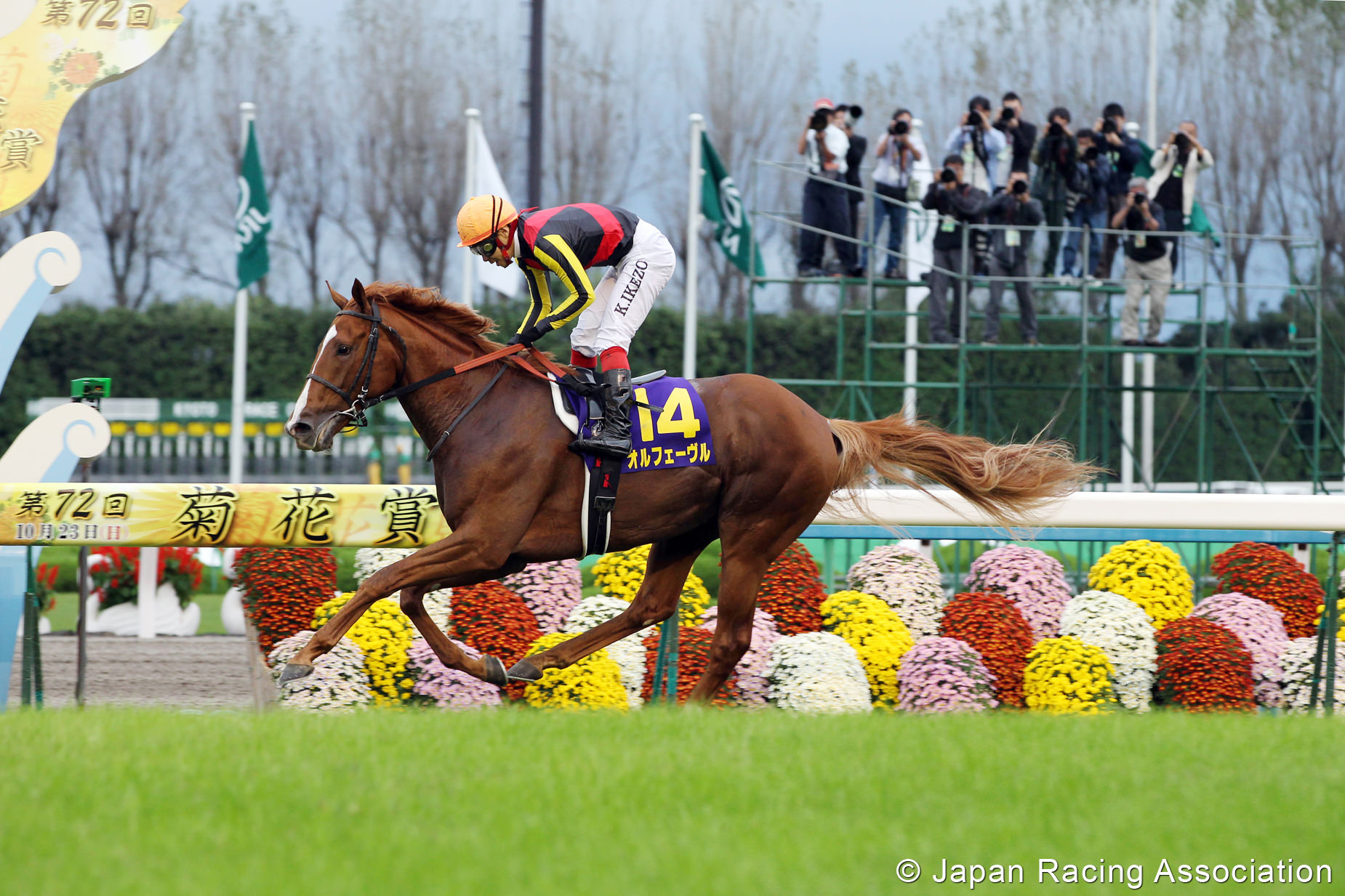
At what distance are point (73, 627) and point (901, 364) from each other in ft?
43.5

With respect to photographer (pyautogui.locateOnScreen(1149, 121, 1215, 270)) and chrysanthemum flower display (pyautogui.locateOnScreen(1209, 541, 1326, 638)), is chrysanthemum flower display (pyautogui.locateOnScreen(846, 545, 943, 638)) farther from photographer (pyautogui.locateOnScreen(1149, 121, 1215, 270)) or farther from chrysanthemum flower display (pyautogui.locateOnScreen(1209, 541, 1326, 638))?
photographer (pyautogui.locateOnScreen(1149, 121, 1215, 270))

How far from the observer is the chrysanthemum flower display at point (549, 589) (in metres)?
5.99

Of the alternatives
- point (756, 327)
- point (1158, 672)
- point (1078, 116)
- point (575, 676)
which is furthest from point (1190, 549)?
point (1078, 116)

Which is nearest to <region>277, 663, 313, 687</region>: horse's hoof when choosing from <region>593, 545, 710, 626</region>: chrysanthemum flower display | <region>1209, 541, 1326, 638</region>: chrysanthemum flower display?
<region>593, 545, 710, 626</region>: chrysanthemum flower display

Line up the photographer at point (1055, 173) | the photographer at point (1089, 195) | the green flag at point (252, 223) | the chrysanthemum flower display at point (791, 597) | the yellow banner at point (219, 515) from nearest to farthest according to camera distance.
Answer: the yellow banner at point (219, 515), the chrysanthemum flower display at point (791, 597), the photographer at point (1055, 173), the photographer at point (1089, 195), the green flag at point (252, 223)

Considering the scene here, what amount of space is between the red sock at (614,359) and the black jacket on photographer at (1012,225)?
6.72m

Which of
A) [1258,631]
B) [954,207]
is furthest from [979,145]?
[1258,631]

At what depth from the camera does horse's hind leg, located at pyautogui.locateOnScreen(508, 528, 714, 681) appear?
498 centimetres

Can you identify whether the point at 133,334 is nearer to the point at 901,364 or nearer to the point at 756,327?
the point at 756,327

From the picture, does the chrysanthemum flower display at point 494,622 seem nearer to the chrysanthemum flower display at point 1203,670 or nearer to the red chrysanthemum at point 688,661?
the red chrysanthemum at point 688,661

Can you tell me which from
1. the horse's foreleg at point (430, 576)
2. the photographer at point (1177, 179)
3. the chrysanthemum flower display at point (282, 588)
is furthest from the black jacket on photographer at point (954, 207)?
the horse's foreleg at point (430, 576)

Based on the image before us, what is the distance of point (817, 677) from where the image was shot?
542 cm

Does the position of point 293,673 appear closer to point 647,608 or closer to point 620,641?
point 647,608

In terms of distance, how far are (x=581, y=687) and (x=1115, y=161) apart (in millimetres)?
8260
